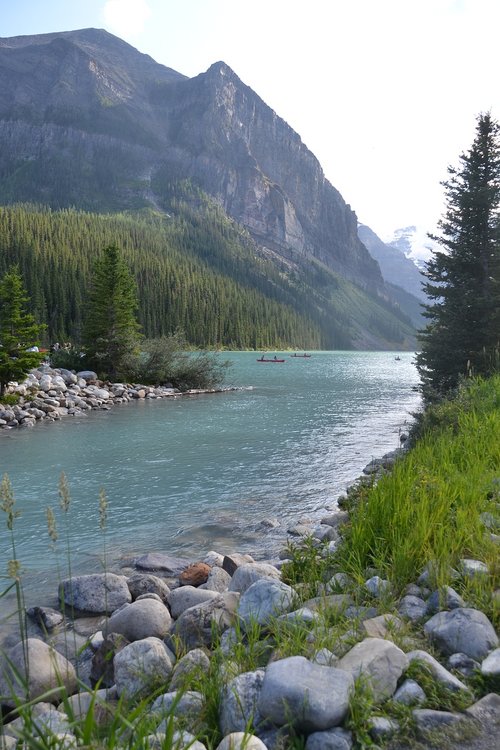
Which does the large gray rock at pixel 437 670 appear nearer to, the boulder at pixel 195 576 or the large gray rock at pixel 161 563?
the boulder at pixel 195 576

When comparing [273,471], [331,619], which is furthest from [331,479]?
[331,619]

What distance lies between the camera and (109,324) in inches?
1353

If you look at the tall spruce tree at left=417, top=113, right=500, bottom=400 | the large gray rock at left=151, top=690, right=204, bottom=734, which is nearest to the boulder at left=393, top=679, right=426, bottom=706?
the large gray rock at left=151, top=690, right=204, bottom=734

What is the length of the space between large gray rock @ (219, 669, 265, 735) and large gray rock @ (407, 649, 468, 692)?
0.96 metres

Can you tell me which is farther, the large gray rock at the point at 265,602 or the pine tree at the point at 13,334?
the pine tree at the point at 13,334

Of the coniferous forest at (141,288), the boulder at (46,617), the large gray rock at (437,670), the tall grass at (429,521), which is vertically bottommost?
the boulder at (46,617)

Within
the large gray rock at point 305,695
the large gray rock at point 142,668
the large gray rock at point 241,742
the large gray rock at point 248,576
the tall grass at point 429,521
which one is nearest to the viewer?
the large gray rock at point 241,742

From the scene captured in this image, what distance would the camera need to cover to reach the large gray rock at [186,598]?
17.4 feet

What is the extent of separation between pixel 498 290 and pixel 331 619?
1882 centimetres

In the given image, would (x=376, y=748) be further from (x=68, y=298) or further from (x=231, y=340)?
(x=231, y=340)

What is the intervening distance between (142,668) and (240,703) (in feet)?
3.85

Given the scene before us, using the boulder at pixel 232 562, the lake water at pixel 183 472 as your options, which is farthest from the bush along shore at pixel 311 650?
the lake water at pixel 183 472

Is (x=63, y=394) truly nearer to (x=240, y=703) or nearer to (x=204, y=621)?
(x=204, y=621)

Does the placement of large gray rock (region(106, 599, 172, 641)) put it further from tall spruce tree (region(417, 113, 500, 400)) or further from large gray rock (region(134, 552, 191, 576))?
tall spruce tree (region(417, 113, 500, 400))
